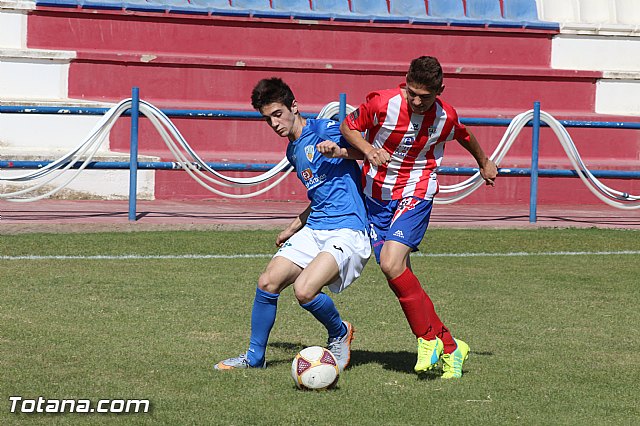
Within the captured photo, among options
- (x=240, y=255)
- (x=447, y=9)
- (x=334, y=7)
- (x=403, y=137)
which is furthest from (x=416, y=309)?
(x=447, y=9)

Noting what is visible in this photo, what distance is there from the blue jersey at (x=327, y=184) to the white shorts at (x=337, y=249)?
6 cm

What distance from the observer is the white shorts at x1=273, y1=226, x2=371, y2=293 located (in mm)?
6262

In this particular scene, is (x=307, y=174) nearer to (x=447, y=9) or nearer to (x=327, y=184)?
(x=327, y=184)

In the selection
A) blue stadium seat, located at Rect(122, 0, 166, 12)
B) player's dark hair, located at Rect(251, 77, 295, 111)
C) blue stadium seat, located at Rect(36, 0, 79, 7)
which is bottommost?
player's dark hair, located at Rect(251, 77, 295, 111)

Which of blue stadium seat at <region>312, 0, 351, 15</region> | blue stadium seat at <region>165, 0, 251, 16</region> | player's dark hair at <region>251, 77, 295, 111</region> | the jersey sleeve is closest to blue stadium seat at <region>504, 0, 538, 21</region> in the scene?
blue stadium seat at <region>312, 0, 351, 15</region>

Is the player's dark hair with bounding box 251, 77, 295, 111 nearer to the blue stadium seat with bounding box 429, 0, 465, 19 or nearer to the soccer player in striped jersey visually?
the soccer player in striped jersey

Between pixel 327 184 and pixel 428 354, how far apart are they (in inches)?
44.2

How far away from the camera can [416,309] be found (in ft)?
20.5

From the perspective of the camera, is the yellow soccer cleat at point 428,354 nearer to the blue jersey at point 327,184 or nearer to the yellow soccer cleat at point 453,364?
the yellow soccer cleat at point 453,364

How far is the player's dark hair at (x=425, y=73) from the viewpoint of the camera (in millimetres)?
5992

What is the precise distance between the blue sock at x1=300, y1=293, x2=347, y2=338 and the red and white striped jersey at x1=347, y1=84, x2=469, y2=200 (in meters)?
0.68

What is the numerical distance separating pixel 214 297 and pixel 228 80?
853 centimetres

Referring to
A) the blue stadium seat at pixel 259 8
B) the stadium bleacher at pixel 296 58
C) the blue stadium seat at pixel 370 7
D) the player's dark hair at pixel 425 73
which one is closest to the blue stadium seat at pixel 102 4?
the stadium bleacher at pixel 296 58

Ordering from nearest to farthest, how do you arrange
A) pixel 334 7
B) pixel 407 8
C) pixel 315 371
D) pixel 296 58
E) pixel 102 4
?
pixel 315 371 → pixel 102 4 → pixel 296 58 → pixel 334 7 → pixel 407 8
